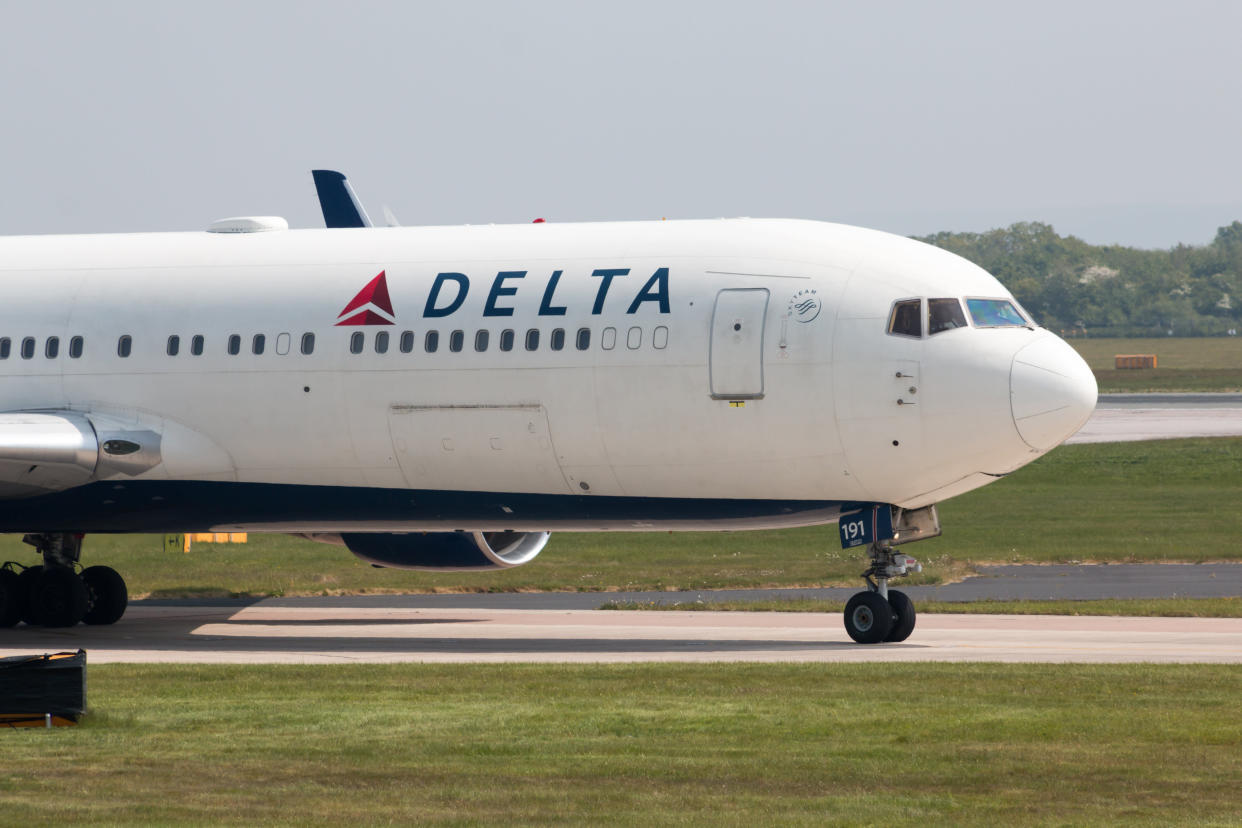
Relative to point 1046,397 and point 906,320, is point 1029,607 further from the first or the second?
point 906,320

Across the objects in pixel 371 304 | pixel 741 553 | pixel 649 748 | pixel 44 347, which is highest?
pixel 371 304

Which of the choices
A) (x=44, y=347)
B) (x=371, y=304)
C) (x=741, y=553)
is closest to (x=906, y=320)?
(x=371, y=304)

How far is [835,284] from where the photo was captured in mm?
23844

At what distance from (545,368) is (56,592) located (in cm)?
965

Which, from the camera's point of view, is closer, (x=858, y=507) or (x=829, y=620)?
(x=858, y=507)

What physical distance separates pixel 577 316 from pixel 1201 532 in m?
24.2

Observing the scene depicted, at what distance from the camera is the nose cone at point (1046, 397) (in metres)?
22.9

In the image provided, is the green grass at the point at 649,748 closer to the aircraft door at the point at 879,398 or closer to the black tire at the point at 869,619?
the black tire at the point at 869,619

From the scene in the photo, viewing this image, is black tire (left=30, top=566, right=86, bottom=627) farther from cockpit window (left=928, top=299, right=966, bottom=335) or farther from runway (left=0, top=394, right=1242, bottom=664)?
cockpit window (left=928, top=299, right=966, bottom=335)

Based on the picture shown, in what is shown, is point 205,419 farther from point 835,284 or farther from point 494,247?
point 835,284

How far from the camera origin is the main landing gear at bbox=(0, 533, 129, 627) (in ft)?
96.8

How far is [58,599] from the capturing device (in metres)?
29.5

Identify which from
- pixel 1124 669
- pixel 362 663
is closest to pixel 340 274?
pixel 362 663

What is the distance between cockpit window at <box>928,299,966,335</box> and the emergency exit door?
2062 millimetres
